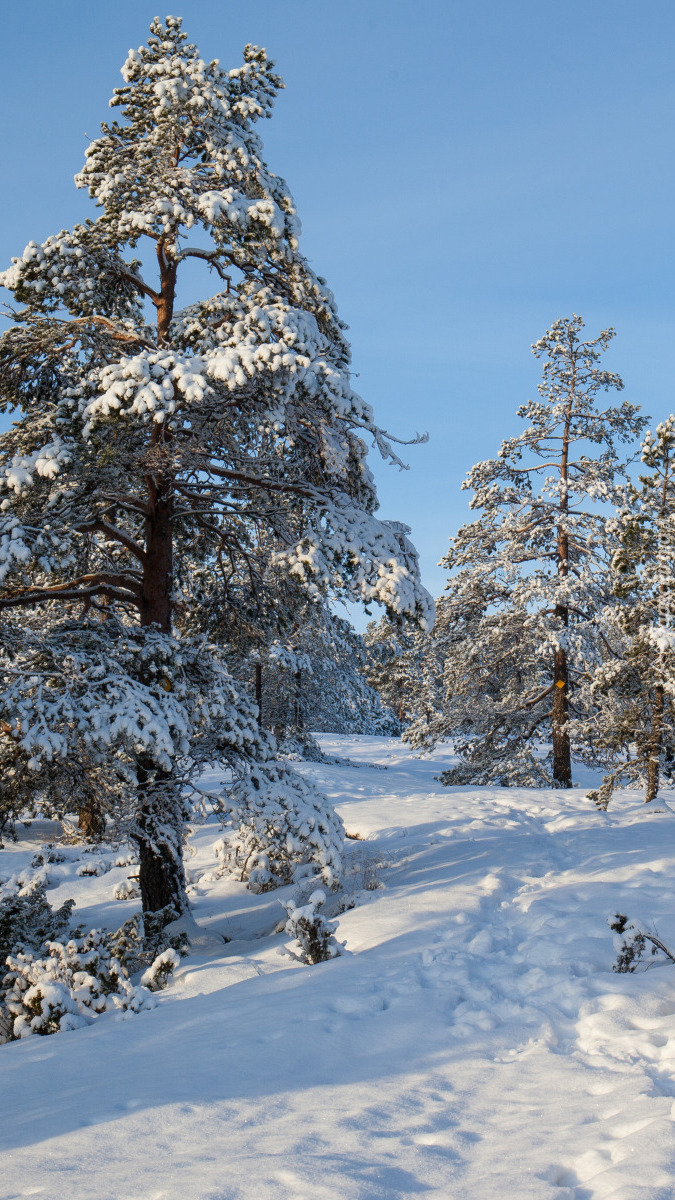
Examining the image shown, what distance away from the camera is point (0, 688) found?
7.48m

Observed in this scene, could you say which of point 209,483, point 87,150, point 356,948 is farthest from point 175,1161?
point 87,150

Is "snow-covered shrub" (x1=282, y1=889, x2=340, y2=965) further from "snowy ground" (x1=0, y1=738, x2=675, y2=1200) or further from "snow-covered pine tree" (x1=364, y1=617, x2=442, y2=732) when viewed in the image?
"snow-covered pine tree" (x1=364, y1=617, x2=442, y2=732)

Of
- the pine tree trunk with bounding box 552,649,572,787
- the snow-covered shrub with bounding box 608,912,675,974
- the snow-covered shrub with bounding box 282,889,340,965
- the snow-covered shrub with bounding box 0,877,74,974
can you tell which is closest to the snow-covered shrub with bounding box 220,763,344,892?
the snow-covered shrub with bounding box 282,889,340,965

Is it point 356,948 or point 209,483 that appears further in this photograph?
point 209,483

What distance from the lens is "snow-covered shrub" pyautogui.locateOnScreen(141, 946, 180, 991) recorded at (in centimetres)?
681

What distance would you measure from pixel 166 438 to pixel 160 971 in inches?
219

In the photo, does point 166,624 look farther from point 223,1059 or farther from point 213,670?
point 223,1059

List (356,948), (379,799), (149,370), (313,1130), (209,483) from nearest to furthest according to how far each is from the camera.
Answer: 1. (313,1130)
2. (356,948)
3. (149,370)
4. (209,483)
5. (379,799)

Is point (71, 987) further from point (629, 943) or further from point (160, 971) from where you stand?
point (629, 943)

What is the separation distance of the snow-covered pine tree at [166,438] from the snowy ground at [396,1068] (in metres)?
2.26

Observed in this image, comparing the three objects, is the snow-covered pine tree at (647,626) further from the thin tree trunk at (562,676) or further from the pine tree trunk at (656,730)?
the thin tree trunk at (562,676)

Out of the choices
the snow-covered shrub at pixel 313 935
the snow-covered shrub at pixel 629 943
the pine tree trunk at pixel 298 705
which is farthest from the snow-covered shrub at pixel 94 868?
the pine tree trunk at pixel 298 705

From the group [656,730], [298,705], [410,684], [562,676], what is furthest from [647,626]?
[410,684]

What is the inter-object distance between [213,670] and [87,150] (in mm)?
6493
